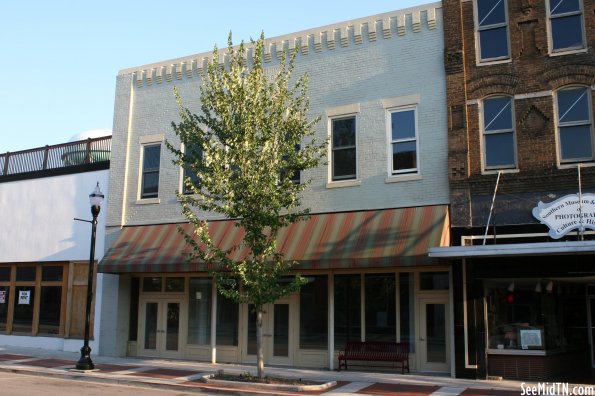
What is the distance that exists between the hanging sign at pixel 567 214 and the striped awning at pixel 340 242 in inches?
95.2

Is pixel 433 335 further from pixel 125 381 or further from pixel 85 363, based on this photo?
pixel 85 363

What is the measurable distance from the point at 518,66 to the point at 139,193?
12676 mm

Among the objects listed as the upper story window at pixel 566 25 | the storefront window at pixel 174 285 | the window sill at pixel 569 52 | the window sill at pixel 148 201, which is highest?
the upper story window at pixel 566 25

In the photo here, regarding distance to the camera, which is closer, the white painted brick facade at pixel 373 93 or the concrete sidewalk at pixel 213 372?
the concrete sidewalk at pixel 213 372

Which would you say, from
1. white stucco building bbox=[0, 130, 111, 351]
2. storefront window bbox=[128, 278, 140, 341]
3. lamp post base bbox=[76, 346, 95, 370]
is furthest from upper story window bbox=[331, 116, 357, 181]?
white stucco building bbox=[0, 130, 111, 351]

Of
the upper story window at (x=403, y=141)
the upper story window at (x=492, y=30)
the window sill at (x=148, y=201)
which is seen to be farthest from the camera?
the window sill at (x=148, y=201)

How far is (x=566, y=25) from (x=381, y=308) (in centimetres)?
890

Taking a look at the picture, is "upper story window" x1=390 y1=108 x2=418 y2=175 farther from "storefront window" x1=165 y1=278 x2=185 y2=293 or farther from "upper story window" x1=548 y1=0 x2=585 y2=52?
"storefront window" x1=165 y1=278 x2=185 y2=293

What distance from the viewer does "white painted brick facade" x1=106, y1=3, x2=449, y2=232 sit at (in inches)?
661

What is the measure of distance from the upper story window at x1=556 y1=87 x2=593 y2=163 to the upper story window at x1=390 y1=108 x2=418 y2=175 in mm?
3732

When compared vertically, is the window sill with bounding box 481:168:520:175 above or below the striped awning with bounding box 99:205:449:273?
above

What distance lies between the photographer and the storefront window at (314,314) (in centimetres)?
1769

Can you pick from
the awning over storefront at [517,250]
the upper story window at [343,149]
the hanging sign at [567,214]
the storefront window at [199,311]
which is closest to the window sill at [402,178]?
the upper story window at [343,149]

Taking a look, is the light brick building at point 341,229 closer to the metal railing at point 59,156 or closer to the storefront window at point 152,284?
the storefront window at point 152,284
